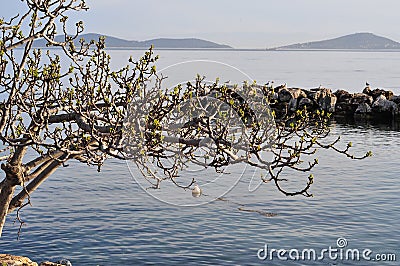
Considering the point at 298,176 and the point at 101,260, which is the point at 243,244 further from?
the point at 298,176

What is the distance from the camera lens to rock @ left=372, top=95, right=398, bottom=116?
80062 millimetres

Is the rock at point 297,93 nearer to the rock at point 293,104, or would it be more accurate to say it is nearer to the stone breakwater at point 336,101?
the stone breakwater at point 336,101

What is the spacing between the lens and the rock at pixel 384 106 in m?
80.1

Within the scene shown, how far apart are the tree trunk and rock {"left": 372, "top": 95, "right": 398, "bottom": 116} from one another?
69.4 meters

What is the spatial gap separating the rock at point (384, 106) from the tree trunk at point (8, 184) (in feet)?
228

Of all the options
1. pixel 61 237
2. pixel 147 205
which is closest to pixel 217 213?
pixel 147 205

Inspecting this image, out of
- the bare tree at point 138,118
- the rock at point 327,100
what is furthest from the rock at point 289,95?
the bare tree at point 138,118

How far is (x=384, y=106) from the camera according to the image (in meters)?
80.2

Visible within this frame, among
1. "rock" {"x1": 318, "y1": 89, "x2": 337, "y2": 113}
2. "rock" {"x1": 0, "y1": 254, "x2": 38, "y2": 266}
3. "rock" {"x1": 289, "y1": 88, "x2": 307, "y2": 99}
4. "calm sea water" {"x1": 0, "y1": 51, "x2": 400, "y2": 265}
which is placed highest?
"rock" {"x1": 289, "y1": 88, "x2": 307, "y2": 99}

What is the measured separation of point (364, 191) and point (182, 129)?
26.7m

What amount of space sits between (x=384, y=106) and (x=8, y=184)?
70.2m

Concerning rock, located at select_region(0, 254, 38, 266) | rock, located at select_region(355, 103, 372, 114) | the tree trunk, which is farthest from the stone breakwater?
the tree trunk

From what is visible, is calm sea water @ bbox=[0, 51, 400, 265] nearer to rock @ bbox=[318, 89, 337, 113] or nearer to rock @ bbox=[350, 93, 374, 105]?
rock @ bbox=[318, 89, 337, 113]

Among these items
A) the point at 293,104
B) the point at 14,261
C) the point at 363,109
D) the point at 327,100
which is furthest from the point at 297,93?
the point at 14,261
